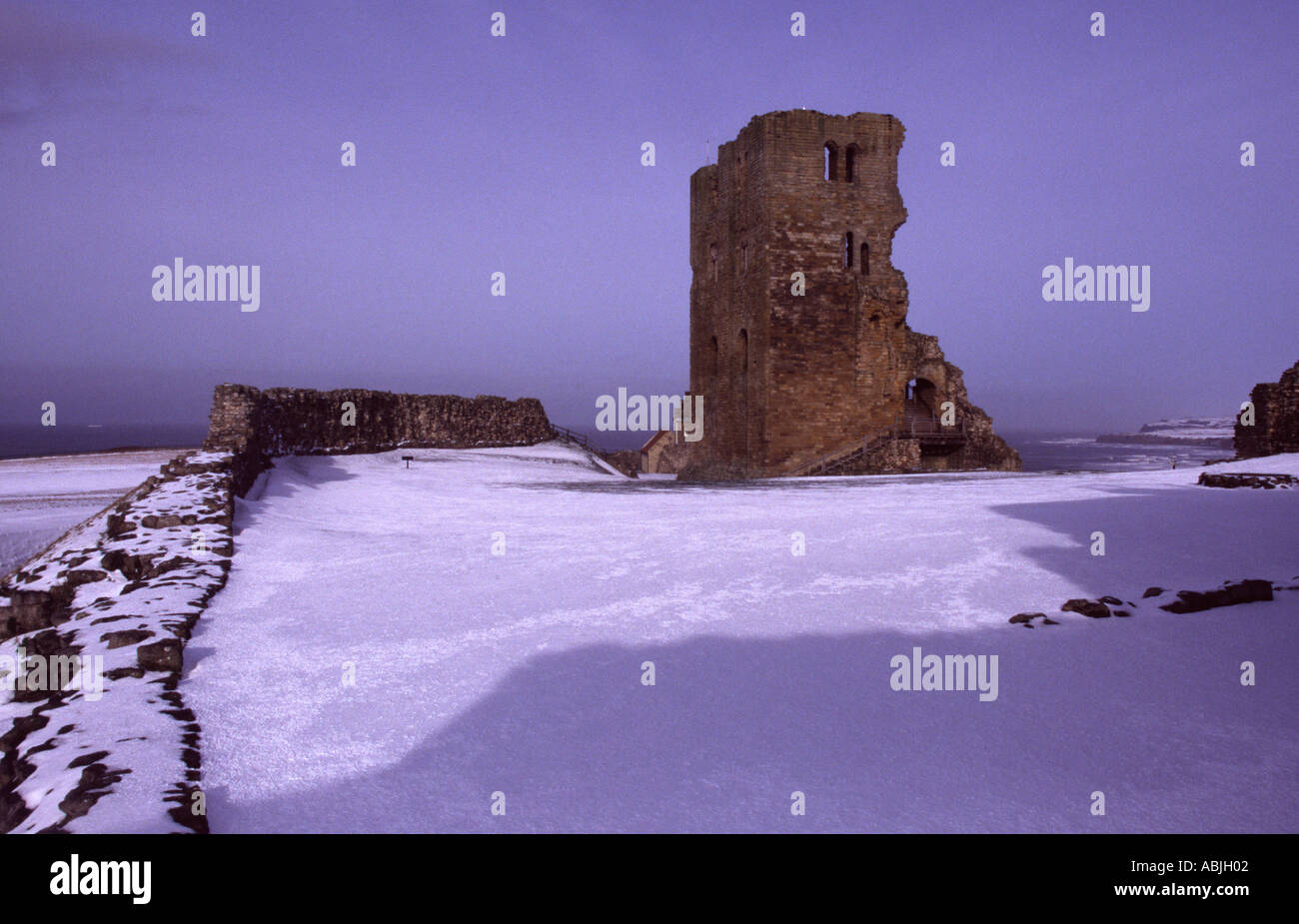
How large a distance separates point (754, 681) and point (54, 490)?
16.5 m

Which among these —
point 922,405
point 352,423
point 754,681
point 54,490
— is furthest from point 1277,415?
point 54,490

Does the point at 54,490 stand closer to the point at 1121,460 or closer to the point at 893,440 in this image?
the point at 893,440

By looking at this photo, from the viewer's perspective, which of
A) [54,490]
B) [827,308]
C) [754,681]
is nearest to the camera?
[754,681]

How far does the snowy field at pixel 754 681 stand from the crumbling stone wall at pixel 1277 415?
16.9 meters

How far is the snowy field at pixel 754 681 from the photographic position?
2631 millimetres

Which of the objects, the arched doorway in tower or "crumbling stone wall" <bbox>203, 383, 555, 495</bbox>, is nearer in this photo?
"crumbling stone wall" <bbox>203, 383, 555, 495</bbox>

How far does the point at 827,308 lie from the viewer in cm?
2320

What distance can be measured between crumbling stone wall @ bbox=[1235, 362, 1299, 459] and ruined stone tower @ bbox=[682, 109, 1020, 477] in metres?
6.78

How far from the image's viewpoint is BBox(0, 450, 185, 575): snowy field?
10.6 m

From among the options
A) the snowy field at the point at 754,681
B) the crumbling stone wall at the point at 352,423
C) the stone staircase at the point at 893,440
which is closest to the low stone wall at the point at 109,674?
the snowy field at the point at 754,681

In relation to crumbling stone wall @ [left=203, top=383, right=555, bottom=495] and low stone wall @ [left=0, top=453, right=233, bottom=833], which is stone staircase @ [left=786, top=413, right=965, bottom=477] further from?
low stone wall @ [left=0, top=453, right=233, bottom=833]

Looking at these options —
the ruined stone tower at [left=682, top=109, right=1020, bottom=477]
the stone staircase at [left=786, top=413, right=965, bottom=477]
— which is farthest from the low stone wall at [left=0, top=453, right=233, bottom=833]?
the ruined stone tower at [left=682, top=109, right=1020, bottom=477]
